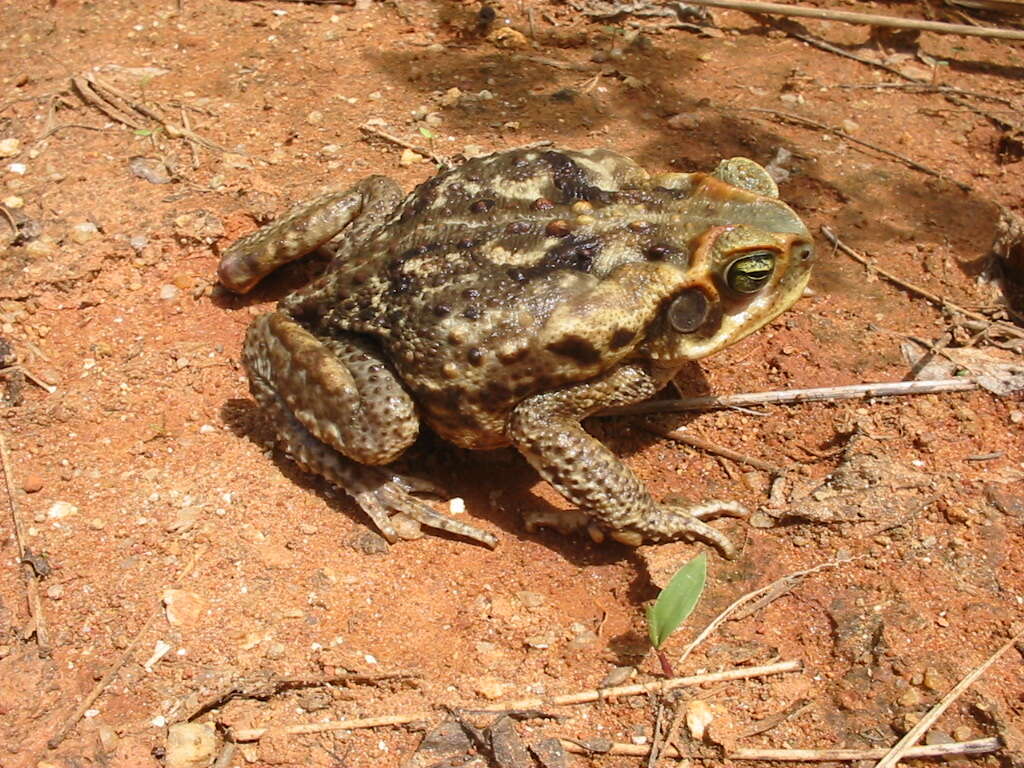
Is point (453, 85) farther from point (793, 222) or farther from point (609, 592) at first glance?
point (609, 592)

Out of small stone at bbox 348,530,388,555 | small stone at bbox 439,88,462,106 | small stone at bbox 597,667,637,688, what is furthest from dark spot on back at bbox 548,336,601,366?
small stone at bbox 439,88,462,106

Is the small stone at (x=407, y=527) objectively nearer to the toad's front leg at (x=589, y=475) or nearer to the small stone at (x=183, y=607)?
the toad's front leg at (x=589, y=475)

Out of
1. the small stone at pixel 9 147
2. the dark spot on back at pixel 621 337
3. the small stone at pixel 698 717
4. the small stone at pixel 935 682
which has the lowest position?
the small stone at pixel 698 717

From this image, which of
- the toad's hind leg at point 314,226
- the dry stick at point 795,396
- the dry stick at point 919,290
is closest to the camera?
the dry stick at point 795,396

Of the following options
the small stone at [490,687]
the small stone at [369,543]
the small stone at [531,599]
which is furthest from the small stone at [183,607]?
the small stone at [531,599]

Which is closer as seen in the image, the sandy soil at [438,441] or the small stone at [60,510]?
the sandy soil at [438,441]

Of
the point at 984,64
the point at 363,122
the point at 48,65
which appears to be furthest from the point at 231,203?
the point at 984,64
